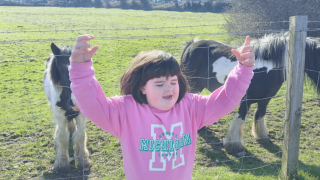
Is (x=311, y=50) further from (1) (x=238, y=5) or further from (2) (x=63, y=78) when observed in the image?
(1) (x=238, y=5)

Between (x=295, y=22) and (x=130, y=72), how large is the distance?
2.13 meters

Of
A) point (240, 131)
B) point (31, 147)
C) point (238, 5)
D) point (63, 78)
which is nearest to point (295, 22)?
point (240, 131)

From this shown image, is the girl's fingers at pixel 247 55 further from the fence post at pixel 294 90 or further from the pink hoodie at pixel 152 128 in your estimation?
the fence post at pixel 294 90

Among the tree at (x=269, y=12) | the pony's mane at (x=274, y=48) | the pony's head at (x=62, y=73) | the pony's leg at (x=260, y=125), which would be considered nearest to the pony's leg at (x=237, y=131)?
the pony's leg at (x=260, y=125)

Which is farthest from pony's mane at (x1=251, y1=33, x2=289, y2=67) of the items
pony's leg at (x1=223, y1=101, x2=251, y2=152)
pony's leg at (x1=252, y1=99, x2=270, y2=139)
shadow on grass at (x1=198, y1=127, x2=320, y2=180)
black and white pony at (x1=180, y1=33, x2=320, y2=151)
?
shadow on grass at (x1=198, y1=127, x2=320, y2=180)

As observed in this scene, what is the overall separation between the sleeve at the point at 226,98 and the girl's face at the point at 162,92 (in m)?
0.23

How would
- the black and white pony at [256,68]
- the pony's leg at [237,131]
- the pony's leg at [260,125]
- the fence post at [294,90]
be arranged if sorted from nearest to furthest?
the fence post at [294,90]
the black and white pony at [256,68]
the pony's leg at [237,131]
the pony's leg at [260,125]

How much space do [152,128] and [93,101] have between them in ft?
1.18

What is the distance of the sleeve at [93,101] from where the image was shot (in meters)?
1.32

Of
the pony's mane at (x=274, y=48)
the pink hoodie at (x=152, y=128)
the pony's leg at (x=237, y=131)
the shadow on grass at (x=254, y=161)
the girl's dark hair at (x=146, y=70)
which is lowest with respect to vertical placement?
the shadow on grass at (x=254, y=161)

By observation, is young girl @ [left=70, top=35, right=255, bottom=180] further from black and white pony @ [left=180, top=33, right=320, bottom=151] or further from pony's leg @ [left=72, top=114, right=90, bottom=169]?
pony's leg @ [left=72, top=114, right=90, bottom=169]

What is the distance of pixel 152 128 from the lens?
1470 mm

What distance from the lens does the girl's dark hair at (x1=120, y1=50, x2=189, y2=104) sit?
4.80ft

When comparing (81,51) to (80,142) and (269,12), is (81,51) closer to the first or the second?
(80,142)
